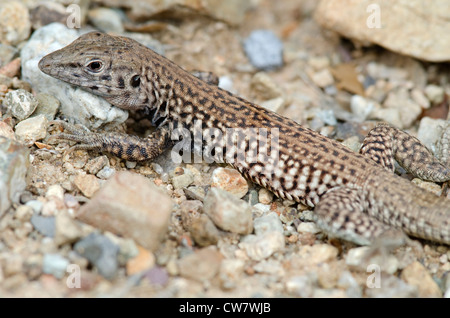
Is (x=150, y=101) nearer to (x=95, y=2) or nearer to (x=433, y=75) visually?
(x=95, y=2)

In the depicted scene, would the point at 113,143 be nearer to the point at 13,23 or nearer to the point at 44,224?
the point at 44,224

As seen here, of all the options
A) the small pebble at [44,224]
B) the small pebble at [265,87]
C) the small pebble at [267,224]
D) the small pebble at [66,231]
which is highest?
the small pebble at [265,87]

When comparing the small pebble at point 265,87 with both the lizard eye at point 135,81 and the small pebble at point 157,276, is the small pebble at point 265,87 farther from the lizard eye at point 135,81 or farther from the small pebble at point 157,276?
the small pebble at point 157,276

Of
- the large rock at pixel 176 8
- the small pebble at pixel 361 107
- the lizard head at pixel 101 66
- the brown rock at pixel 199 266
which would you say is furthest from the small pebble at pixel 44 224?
the small pebble at pixel 361 107

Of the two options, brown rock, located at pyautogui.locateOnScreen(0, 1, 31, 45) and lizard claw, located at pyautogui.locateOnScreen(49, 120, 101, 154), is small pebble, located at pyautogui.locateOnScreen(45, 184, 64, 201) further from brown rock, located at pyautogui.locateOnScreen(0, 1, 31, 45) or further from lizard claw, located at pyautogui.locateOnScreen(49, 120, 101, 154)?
brown rock, located at pyautogui.locateOnScreen(0, 1, 31, 45)

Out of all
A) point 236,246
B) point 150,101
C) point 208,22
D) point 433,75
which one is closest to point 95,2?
point 208,22

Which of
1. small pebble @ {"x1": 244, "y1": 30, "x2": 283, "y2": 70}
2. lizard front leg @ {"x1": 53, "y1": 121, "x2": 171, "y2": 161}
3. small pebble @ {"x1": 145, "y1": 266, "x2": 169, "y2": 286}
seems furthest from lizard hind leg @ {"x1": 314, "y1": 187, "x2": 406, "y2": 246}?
small pebble @ {"x1": 244, "y1": 30, "x2": 283, "y2": 70}
